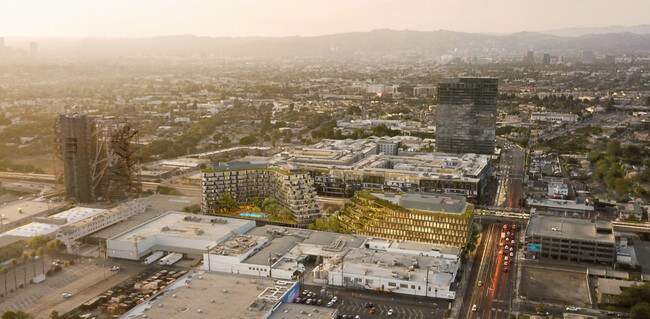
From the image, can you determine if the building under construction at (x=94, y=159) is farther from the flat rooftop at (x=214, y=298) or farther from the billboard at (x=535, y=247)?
the billboard at (x=535, y=247)

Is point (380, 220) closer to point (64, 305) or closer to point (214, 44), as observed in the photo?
point (64, 305)

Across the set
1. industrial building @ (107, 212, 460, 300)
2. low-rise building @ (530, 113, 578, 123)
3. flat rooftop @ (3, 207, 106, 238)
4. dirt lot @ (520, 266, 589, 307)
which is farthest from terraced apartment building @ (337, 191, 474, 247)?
low-rise building @ (530, 113, 578, 123)

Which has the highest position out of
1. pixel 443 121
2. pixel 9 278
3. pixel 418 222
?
pixel 443 121

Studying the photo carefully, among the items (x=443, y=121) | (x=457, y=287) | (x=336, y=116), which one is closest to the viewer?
(x=457, y=287)

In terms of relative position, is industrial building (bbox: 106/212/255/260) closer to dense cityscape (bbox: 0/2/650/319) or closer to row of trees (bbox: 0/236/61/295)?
dense cityscape (bbox: 0/2/650/319)

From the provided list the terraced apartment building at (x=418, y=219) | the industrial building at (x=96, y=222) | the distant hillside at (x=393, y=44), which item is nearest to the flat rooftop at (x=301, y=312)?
the terraced apartment building at (x=418, y=219)

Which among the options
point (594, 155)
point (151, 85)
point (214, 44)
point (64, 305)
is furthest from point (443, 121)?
point (214, 44)
